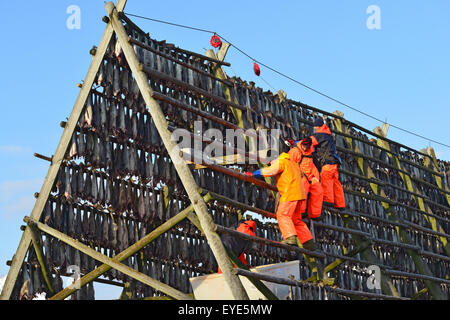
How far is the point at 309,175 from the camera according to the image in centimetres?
1050

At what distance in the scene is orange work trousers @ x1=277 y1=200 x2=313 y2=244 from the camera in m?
9.61

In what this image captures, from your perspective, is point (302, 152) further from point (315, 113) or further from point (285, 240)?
point (315, 113)

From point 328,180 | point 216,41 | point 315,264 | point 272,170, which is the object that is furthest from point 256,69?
point 315,264

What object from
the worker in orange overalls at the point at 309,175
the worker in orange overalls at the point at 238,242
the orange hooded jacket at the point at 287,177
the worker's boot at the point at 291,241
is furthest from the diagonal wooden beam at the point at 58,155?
the worker's boot at the point at 291,241

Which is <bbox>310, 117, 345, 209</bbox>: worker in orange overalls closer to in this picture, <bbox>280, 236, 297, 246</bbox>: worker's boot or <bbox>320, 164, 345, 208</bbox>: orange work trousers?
<bbox>320, 164, 345, 208</bbox>: orange work trousers

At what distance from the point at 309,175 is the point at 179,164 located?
226cm

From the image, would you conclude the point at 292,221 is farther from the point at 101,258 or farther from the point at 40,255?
the point at 40,255

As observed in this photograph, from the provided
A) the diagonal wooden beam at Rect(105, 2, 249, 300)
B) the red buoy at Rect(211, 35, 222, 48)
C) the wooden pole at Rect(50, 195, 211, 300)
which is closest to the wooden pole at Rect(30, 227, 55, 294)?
the wooden pole at Rect(50, 195, 211, 300)

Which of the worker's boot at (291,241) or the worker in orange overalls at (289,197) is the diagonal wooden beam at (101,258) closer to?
the worker's boot at (291,241)

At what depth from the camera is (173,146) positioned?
9242mm
